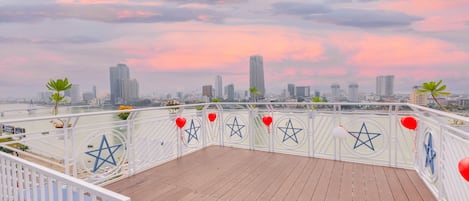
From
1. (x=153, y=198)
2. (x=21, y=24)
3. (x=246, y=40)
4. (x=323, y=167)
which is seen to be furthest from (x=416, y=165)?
(x=21, y=24)

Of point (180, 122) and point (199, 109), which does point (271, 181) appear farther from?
point (199, 109)

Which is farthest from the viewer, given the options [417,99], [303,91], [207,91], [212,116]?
[207,91]

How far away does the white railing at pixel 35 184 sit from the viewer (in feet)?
3.94

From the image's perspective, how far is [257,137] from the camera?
19.2ft

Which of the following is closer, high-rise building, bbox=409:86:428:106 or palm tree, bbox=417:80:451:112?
high-rise building, bbox=409:86:428:106

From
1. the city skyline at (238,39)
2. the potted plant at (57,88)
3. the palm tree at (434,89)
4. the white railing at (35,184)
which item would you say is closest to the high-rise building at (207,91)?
the city skyline at (238,39)

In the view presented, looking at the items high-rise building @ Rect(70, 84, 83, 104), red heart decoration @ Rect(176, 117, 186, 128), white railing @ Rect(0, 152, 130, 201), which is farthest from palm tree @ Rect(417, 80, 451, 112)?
high-rise building @ Rect(70, 84, 83, 104)

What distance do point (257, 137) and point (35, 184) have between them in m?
4.69

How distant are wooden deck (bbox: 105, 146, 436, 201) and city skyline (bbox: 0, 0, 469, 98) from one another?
146 inches

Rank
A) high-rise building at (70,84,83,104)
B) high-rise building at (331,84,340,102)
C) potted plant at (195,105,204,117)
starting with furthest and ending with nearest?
1. high-rise building at (70,84,83,104)
2. potted plant at (195,105,204,117)
3. high-rise building at (331,84,340,102)

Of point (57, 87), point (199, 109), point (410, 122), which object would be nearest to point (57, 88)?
point (57, 87)

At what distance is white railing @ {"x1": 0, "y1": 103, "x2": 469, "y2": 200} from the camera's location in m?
2.89

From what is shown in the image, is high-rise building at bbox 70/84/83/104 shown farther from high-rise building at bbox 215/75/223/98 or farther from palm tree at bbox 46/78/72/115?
high-rise building at bbox 215/75/223/98

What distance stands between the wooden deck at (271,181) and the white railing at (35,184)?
1.36 meters
